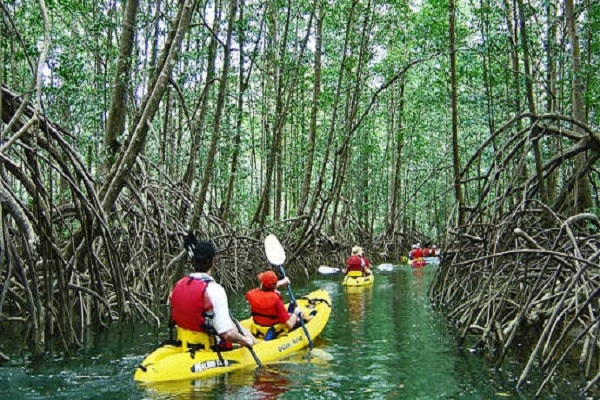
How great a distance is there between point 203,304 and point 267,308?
1.63 m

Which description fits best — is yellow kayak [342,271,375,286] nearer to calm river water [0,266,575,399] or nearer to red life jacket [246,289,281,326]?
calm river water [0,266,575,399]

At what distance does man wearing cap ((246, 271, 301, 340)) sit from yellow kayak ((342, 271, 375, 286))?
6.10 m

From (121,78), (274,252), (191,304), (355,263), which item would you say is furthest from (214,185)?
(191,304)

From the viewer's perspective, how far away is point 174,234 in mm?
9070

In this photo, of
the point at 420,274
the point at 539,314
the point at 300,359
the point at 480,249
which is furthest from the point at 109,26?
the point at 420,274

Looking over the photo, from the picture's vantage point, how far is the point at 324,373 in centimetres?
595

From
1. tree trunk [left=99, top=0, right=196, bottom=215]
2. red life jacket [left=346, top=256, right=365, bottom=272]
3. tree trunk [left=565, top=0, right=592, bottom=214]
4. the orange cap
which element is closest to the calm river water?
the orange cap

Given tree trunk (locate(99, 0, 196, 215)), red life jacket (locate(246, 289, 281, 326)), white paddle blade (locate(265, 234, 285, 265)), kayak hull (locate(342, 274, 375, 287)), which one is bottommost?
kayak hull (locate(342, 274, 375, 287))

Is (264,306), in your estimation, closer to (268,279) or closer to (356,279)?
(268,279)

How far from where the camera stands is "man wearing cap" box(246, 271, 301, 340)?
6984 mm

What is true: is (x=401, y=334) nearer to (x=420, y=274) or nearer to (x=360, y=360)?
(x=360, y=360)

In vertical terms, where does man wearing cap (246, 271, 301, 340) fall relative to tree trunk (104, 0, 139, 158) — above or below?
below

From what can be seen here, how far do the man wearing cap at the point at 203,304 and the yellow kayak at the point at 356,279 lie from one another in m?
7.62

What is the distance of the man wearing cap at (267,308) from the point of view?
22.9 feet
